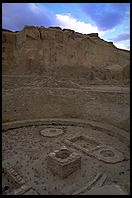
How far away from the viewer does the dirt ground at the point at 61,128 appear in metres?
5.46

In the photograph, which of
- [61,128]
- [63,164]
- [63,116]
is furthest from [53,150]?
[63,116]

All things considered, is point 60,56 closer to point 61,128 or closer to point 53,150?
point 61,128

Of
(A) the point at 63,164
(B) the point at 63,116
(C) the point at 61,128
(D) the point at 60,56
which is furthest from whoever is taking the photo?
(D) the point at 60,56

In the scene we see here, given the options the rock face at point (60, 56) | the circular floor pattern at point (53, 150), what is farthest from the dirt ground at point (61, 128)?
the rock face at point (60, 56)

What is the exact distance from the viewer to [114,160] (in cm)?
640

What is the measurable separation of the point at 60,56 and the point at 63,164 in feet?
48.4

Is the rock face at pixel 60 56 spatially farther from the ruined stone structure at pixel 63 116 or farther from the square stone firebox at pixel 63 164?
the square stone firebox at pixel 63 164

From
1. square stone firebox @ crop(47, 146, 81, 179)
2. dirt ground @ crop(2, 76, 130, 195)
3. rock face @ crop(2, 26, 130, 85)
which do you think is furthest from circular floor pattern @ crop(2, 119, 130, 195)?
rock face @ crop(2, 26, 130, 85)

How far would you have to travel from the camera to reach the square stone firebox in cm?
541

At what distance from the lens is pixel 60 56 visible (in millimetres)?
18359

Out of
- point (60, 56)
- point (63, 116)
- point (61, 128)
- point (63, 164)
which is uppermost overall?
point (60, 56)

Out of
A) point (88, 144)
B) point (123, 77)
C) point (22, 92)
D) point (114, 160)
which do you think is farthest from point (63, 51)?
point (114, 160)

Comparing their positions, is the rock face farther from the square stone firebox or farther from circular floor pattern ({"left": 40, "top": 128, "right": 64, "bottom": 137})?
the square stone firebox

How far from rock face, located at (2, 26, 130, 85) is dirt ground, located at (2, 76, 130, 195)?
7.96 ft
